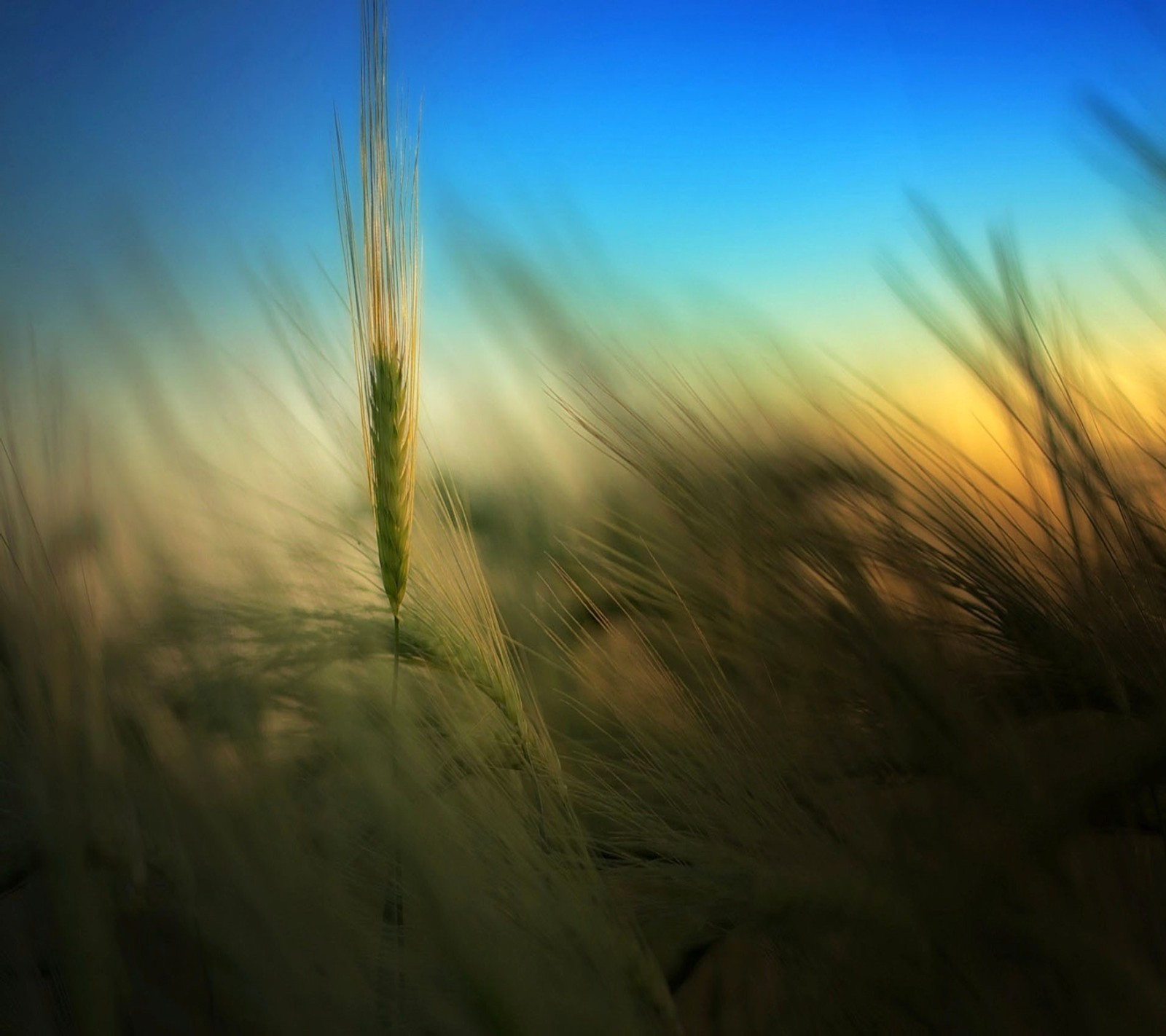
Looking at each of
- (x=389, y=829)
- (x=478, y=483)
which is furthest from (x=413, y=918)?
(x=478, y=483)

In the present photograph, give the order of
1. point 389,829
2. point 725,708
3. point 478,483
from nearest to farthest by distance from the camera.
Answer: point 389,829
point 725,708
point 478,483

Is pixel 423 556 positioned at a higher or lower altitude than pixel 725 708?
higher

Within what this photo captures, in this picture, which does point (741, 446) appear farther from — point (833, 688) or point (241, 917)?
point (241, 917)

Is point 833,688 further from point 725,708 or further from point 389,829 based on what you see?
point 389,829

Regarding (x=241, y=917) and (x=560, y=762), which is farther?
(x=560, y=762)

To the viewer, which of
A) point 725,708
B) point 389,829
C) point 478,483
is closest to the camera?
point 389,829

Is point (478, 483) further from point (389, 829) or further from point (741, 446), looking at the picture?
point (389, 829)

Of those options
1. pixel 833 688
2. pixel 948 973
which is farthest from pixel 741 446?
pixel 948 973

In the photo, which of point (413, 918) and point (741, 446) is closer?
point (413, 918)

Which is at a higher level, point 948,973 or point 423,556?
point 423,556
